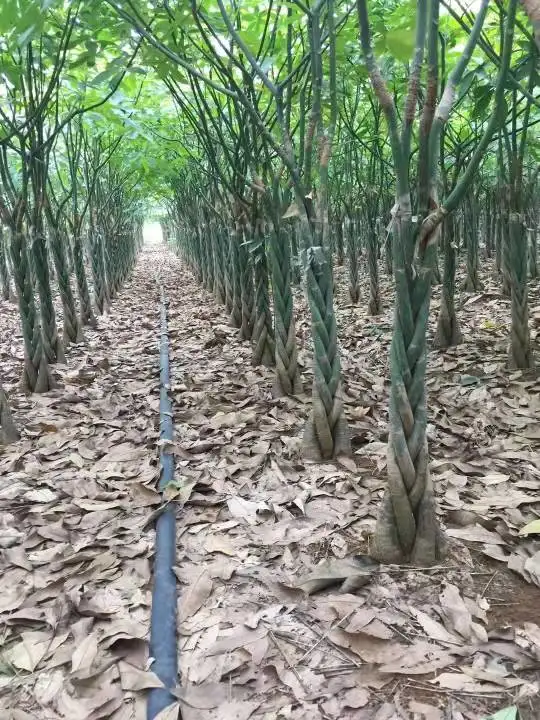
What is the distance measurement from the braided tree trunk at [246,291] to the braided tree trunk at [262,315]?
79 cm

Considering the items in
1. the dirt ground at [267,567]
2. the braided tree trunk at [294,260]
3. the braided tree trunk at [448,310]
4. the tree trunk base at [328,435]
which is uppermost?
the braided tree trunk at [294,260]

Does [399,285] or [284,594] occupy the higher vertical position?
[399,285]

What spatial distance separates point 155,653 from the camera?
74.4 inches

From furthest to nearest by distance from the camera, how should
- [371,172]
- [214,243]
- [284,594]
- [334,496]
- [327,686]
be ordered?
[214,243] → [371,172] → [334,496] → [284,594] → [327,686]

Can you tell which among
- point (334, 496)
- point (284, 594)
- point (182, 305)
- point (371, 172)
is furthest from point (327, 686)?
point (182, 305)

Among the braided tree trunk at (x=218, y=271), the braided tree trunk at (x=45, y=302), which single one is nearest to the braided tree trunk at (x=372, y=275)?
the braided tree trunk at (x=218, y=271)

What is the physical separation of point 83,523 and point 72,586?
0.55 metres

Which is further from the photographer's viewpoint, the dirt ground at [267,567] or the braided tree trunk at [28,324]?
the braided tree trunk at [28,324]

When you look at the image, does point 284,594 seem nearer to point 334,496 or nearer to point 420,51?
point 334,496

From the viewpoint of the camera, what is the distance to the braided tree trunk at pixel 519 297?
15.5ft

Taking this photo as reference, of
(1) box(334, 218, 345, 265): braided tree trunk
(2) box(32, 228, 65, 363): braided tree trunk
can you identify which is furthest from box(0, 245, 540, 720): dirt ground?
(1) box(334, 218, 345, 265): braided tree trunk

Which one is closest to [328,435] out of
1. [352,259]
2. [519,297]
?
[519,297]

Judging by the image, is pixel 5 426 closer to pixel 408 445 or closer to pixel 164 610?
pixel 164 610

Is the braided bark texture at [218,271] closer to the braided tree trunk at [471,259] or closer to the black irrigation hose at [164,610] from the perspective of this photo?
the braided tree trunk at [471,259]
